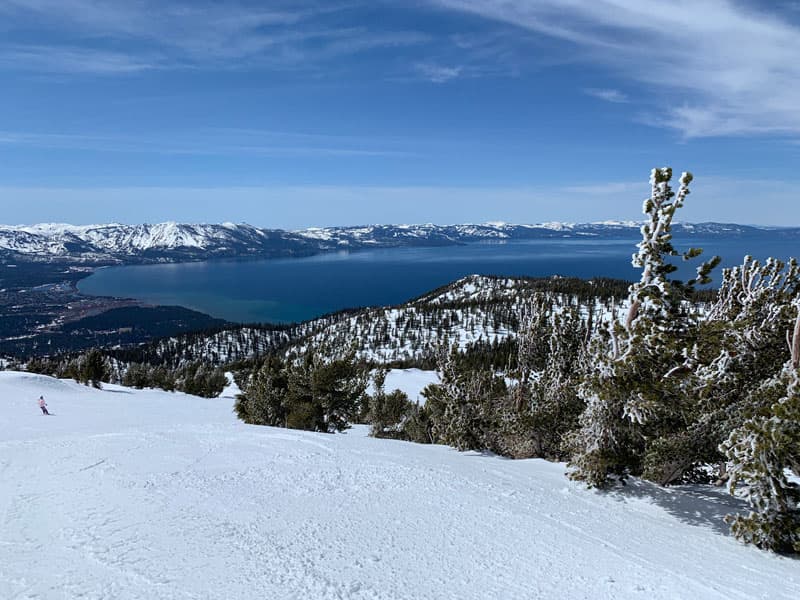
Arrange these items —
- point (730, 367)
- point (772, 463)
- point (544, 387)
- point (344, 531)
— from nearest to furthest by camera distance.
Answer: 1. point (772, 463)
2. point (344, 531)
3. point (730, 367)
4. point (544, 387)

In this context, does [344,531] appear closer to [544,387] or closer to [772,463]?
[772,463]

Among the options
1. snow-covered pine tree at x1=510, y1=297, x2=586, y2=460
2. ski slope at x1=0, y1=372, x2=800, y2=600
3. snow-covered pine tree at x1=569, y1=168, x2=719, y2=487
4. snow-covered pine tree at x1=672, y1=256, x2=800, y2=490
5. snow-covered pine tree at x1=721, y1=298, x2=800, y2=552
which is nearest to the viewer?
ski slope at x1=0, y1=372, x2=800, y2=600

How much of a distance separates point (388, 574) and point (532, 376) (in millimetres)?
13965

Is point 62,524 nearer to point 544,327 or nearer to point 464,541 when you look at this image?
point 464,541

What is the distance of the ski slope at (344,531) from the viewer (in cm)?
923

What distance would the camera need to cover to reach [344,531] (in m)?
11.6

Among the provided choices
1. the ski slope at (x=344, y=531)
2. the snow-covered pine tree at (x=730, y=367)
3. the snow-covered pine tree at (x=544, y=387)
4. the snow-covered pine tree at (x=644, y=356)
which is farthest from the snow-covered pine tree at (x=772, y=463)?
the snow-covered pine tree at (x=544, y=387)

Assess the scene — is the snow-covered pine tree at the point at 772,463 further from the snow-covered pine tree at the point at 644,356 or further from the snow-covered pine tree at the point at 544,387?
the snow-covered pine tree at the point at 544,387

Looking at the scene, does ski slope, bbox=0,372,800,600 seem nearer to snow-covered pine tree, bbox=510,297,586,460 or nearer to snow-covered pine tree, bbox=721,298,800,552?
snow-covered pine tree, bbox=721,298,800,552

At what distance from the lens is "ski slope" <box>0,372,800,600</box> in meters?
9.23

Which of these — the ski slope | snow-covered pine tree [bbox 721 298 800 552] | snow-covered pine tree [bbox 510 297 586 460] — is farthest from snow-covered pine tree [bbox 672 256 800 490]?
snow-covered pine tree [bbox 510 297 586 460]

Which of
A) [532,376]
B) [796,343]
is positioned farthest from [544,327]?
[796,343]

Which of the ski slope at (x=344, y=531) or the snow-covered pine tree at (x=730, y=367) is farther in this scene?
the snow-covered pine tree at (x=730, y=367)

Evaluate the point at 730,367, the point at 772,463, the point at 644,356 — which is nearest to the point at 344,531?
the point at 644,356
